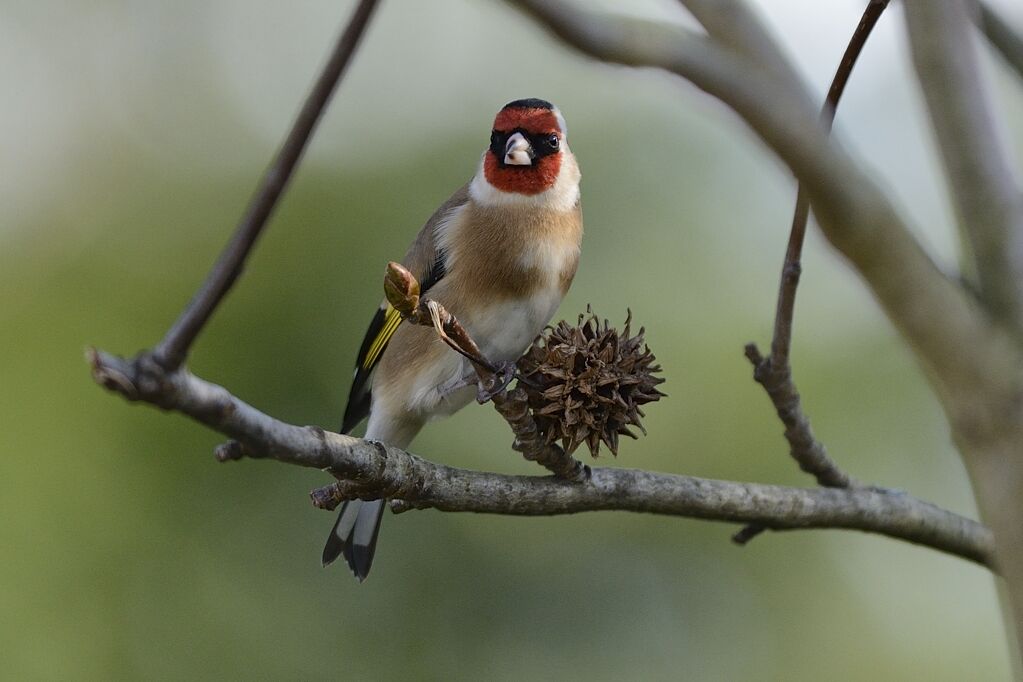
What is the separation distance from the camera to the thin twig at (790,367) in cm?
207

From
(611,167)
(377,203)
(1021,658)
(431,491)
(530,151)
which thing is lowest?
(1021,658)

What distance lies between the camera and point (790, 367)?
8.38 ft

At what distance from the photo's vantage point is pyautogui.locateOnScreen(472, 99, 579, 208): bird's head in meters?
3.36

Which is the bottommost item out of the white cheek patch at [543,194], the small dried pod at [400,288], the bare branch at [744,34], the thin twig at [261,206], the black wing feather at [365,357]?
the thin twig at [261,206]

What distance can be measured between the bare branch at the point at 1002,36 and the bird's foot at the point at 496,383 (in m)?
1.04

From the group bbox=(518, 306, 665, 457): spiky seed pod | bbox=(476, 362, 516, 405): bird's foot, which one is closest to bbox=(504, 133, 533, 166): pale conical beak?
bbox=(518, 306, 665, 457): spiky seed pod

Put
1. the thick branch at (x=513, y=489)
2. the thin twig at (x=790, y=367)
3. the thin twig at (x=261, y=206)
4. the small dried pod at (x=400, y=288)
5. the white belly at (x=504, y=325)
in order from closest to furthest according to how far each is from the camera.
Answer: the thin twig at (x=261, y=206), the thick branch at (x=513, y=489), the small dried pod at (x=400, y=288), the thin twig at (x=790, y=367), the white belly at (x=504, y=325)

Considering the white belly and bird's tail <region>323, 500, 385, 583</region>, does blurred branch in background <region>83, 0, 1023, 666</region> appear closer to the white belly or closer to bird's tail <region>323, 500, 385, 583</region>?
the white belly

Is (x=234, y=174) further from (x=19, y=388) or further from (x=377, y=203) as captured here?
(x=19, y=388)

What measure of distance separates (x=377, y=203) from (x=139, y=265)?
149 centimetres

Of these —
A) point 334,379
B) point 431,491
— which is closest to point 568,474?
point 431,491

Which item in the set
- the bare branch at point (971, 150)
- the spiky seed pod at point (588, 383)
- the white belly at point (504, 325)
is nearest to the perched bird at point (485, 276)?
the white belly at point (504, 325)

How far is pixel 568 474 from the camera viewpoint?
238 centimetres

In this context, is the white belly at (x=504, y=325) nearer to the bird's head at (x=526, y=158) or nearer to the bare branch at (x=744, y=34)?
the bird's head at (x=526, y=158)
